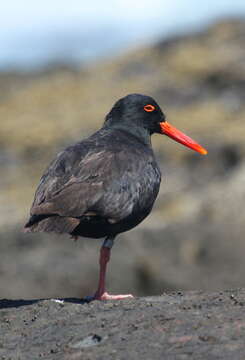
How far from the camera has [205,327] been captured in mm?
8008

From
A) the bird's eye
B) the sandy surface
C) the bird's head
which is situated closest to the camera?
the sandy surface

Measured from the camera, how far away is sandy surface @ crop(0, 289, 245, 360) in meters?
7.66

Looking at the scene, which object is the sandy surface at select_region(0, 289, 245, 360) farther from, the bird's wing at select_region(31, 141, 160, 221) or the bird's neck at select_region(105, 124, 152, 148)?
the bird's neck at select_region(105, 124, 152, 148)

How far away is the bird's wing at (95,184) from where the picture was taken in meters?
9.28

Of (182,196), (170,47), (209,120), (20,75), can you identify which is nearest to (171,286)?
(182,196)

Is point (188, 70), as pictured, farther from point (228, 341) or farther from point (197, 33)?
point (228, 341)

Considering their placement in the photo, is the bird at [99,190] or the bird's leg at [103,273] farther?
the bird's leg at [103,273]

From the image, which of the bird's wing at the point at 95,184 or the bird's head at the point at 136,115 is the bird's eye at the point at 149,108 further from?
the bird's wing at the point at 95,184

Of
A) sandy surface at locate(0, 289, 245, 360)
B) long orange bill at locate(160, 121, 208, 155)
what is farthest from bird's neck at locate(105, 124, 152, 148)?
sandy surface at locate(0, 289, 245, 360)

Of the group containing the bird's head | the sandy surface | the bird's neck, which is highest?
the bird's head

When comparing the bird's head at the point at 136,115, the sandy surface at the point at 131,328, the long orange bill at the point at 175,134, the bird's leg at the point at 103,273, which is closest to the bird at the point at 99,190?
the bird's leg at the point at 103,273

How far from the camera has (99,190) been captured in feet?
31.2

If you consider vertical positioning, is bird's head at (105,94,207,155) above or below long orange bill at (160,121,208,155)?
above

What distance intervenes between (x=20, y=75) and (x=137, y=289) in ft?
148
